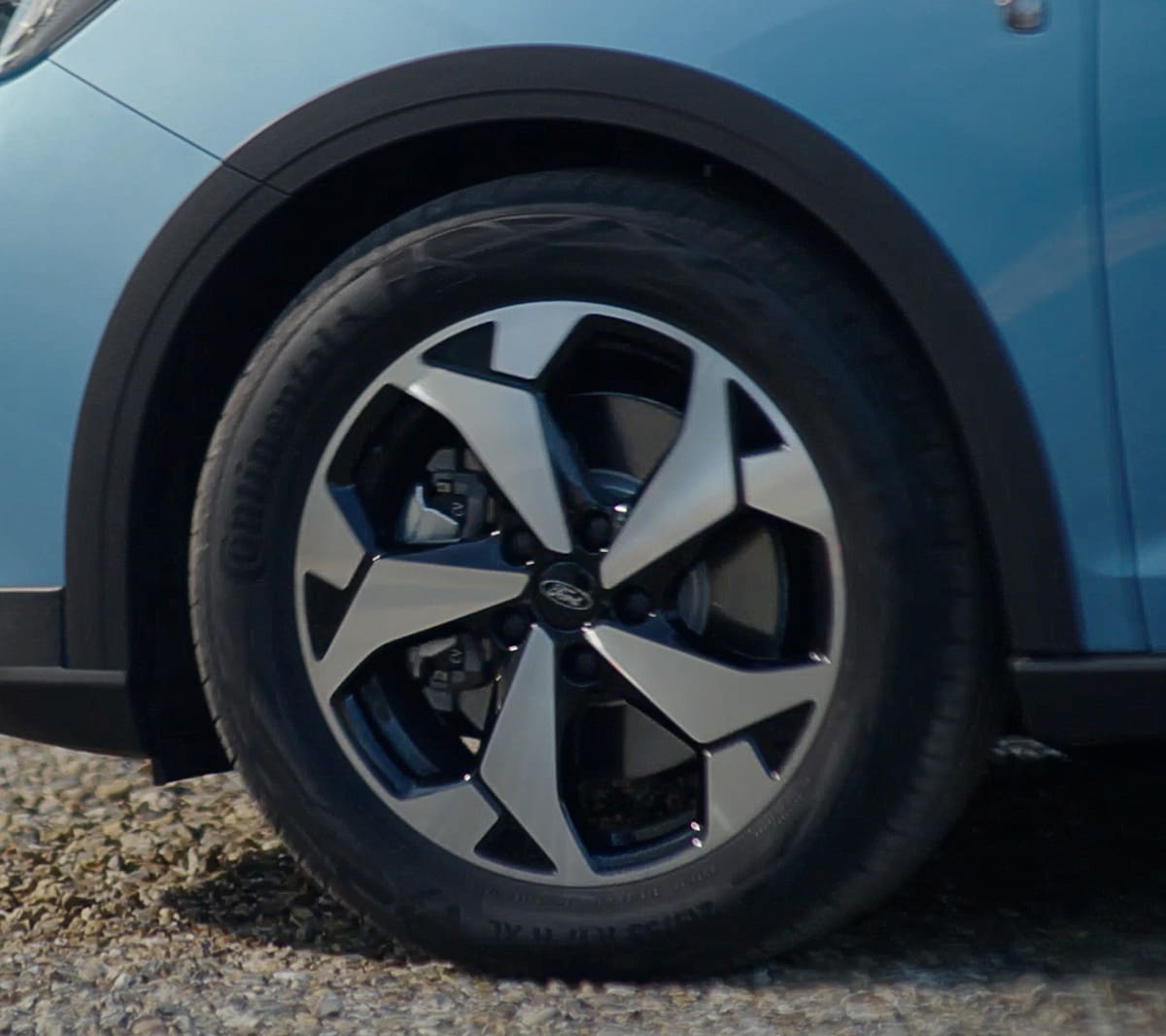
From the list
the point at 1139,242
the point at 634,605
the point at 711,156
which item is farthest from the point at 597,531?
the point at 1139,242

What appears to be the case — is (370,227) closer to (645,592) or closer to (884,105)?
(645,592)

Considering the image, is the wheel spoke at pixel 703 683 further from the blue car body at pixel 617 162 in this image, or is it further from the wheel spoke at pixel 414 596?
the blue car body at pixel 617 162

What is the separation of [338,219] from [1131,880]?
1.46 m

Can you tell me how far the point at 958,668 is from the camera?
2092 millimetres

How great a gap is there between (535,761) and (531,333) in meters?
0.52

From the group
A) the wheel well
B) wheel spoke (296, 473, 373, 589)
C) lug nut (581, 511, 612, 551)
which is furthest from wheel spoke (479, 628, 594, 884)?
the wheel well

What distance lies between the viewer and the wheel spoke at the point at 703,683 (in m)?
2.13

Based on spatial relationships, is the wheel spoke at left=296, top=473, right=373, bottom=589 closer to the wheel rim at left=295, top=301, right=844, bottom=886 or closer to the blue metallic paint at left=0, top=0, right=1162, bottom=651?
the wheel rim at left=295, top=301, right=844, bottom=886

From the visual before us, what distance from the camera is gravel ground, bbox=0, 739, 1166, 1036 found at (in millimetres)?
2172

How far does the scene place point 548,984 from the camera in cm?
227

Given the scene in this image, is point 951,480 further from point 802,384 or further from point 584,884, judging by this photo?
point 584,884

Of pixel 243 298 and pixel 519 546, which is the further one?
pixel 243 298

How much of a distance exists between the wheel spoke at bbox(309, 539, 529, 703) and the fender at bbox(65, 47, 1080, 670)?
1.22ft

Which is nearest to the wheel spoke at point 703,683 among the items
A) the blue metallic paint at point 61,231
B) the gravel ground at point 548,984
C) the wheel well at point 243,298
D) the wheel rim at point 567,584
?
the wheel rim at point 567,584
